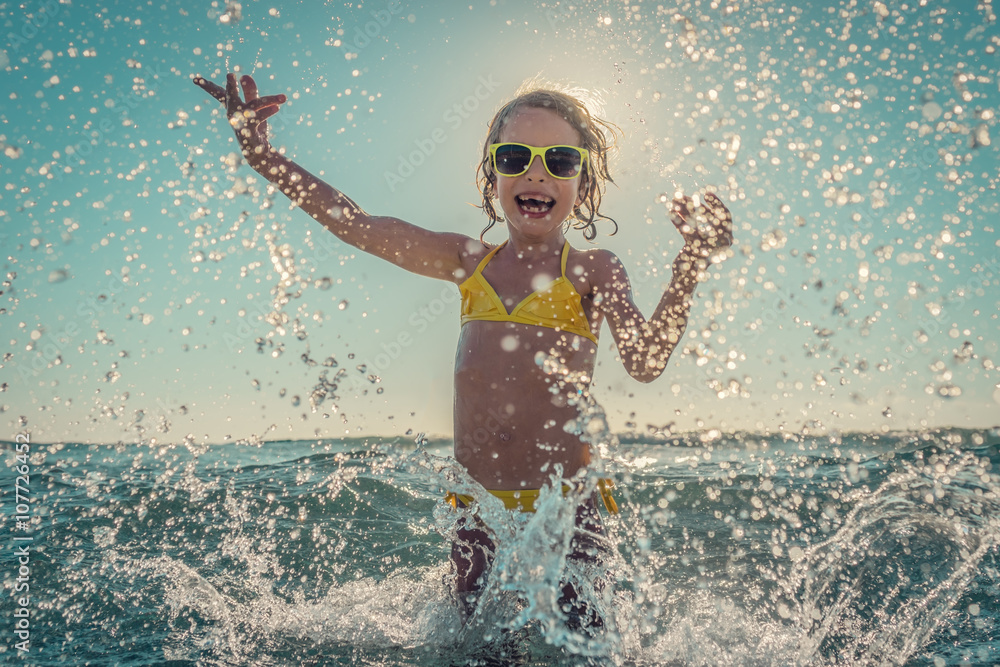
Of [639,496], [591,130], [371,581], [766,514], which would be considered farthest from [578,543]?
[639,496]

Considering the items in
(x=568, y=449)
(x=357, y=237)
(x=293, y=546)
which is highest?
(x=357, y=237)

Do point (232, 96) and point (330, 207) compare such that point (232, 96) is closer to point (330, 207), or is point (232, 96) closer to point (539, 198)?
point (330, 207)

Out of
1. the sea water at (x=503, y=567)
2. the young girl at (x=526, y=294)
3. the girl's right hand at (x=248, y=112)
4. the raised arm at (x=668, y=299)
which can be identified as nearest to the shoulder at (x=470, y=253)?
the young girl at (x=526, y=294)

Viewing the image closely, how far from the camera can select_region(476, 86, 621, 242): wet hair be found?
3.34m

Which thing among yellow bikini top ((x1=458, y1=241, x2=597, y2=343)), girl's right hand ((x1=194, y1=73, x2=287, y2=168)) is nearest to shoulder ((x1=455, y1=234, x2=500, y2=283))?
yellow bikini top ((x1=458, y1=241, x2=597, y2=343))

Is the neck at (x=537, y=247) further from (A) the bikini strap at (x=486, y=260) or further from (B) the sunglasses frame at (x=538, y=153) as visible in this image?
(B) the sunglasses frame at (x=538, y=153)

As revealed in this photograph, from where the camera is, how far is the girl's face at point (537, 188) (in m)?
3.10

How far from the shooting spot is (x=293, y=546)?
4980mm

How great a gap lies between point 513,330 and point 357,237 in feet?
3.26

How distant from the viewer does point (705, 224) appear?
2.75 metres

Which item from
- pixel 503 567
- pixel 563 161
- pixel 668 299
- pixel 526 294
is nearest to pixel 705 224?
pixel 668 299

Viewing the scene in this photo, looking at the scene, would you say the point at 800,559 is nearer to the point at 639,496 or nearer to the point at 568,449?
the point at 639,496

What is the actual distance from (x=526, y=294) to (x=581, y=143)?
917 millimetres

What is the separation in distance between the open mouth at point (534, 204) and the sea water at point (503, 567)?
1.32 m
